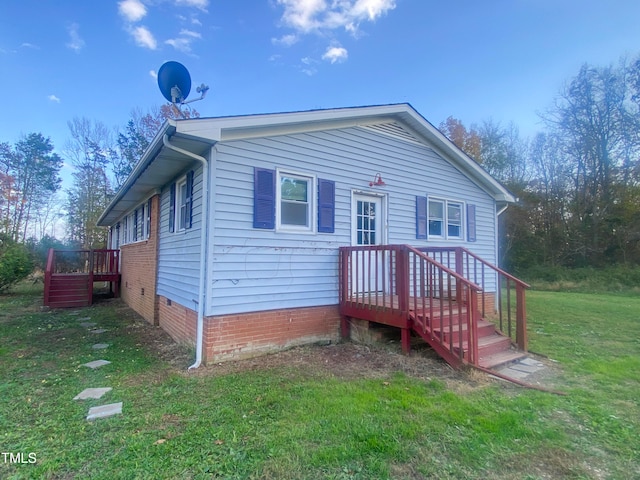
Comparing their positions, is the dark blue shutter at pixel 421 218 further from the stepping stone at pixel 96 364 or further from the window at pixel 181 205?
the stepping stone at pixel 96 364

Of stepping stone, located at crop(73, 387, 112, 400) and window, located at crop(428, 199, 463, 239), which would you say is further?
window, located at crop(428, 199, 463, 239)

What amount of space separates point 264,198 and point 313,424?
336 cm

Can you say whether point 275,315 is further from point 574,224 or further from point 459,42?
point 574,224

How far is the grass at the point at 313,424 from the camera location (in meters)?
2.36

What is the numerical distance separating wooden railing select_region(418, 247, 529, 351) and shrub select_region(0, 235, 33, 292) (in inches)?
590

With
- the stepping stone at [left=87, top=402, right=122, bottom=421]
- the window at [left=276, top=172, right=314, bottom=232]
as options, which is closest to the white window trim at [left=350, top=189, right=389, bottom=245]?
the window at [left=276, top=172, right=314, bottom=232]

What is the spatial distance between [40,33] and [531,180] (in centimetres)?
2397

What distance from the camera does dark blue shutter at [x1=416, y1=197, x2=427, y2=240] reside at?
7289mm

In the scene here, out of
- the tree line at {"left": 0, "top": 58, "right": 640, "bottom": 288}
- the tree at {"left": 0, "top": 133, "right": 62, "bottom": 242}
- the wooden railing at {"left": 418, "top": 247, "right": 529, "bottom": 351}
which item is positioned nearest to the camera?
the wooden railing at {"left": 418, "top": 247, "right": 529, "bottom": 351}

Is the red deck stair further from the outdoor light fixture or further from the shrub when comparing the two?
the shrub

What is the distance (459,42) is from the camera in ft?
33.1

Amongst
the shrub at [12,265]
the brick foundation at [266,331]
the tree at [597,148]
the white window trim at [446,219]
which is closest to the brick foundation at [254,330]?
the brick foundation at [266,331]

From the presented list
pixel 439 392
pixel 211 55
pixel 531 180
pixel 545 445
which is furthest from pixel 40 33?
pixel 531 180

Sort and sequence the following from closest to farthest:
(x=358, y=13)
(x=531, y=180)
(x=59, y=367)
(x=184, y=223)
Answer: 1. (x=59, y=367)
2. (x=184, y=223)
3. (x=358, y=13)
4. (x=531, y=180)
